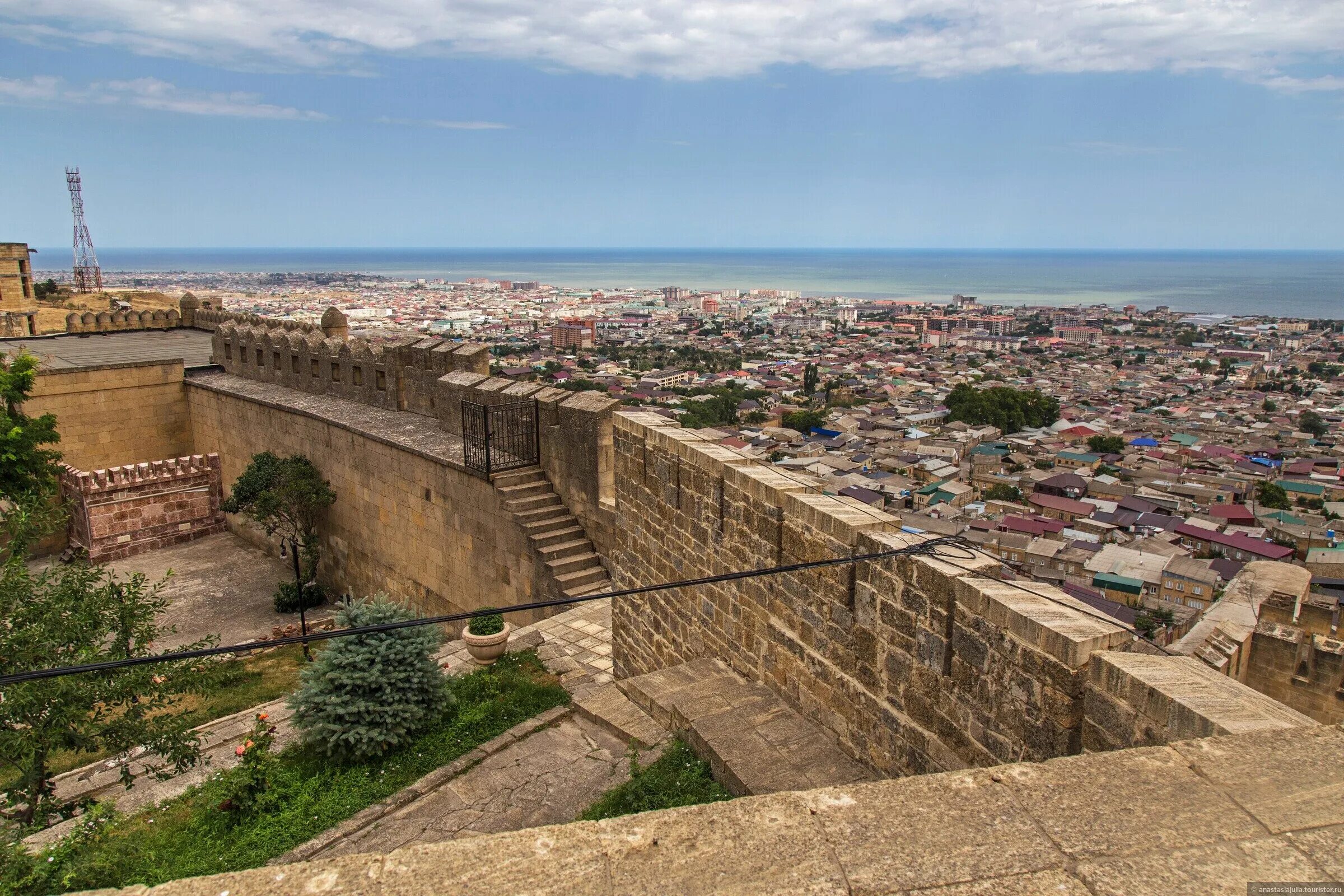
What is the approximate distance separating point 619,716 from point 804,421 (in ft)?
149

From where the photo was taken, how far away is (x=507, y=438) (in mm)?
9477

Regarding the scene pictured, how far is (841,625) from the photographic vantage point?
4242mm

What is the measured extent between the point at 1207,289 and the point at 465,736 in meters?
230

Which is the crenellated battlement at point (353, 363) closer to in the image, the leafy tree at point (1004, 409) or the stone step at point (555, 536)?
the stone step at point (555, 536)

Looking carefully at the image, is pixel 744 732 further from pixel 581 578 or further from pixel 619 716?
pixel 581 578

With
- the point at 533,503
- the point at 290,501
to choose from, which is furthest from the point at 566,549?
the point at 290,501

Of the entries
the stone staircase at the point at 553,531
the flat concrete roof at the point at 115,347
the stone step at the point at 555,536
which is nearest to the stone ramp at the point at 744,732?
the stone staircase at the point at 553,531

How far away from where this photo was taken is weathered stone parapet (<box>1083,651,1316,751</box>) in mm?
2682

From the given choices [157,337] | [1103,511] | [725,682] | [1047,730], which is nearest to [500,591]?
[725,682]

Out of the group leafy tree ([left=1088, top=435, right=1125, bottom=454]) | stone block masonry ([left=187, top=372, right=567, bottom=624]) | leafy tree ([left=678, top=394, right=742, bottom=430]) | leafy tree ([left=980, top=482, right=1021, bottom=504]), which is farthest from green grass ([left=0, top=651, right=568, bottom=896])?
leafy tree ([left=1088, top=435, right=1125, bottom=454])

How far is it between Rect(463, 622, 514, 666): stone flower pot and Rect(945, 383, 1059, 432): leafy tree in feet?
158

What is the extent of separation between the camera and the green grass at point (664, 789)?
4422mm

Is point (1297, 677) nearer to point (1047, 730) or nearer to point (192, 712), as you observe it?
point (1047, 730)

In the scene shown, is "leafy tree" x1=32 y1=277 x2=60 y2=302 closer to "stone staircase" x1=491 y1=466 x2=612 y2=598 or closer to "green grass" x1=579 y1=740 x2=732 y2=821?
"stone staircase" x1=491 y1=466 x2=612 y2=598
